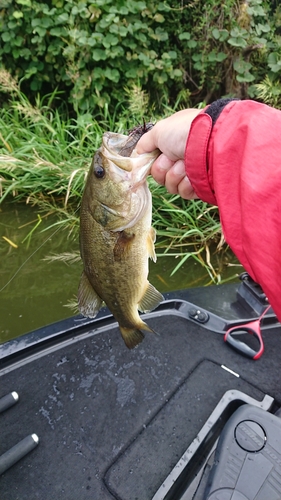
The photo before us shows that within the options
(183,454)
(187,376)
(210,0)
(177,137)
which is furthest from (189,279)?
(210,0)

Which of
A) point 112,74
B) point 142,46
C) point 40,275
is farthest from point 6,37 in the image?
point 40,275

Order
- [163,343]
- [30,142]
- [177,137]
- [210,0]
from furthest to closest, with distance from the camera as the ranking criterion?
[210,0]
[30,142]
[163,343]
[177,137]

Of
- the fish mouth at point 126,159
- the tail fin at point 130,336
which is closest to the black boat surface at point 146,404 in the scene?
the tail fin at point 130,336

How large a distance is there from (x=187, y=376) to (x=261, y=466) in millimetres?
636

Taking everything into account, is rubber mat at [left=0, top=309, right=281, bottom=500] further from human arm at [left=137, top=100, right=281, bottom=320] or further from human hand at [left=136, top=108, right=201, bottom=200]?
human arm at [left=137, top=100, right=281, bottom=320]

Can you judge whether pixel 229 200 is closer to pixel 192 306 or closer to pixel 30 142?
pixel 192 306

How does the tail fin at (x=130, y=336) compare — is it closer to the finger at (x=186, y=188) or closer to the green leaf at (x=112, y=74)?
the finger at (x=186, y=188)

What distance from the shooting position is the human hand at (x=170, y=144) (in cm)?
143

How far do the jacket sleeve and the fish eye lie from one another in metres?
0.32

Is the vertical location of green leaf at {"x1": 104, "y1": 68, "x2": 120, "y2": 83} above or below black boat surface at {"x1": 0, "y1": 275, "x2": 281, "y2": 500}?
above

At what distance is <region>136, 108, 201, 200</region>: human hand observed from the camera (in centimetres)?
143

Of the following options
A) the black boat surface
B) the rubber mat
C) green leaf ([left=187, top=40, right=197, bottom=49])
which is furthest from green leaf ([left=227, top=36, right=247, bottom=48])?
the rubber mat

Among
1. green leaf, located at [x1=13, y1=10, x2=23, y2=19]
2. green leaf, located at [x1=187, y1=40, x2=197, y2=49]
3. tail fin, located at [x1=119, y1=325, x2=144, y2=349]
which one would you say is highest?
green leaf, located at [x1=13, y1=10, x2=23, y2=19]

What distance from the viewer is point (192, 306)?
238 centimetres
